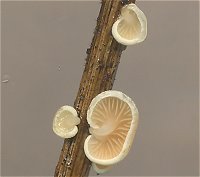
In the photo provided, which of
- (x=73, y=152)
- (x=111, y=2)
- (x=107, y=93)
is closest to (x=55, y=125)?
(x=73, y=152)

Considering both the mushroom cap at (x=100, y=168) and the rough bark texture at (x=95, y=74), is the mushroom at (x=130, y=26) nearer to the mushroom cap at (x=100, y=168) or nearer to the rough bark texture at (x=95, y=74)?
the rough bark texture at (x=95, y=74)

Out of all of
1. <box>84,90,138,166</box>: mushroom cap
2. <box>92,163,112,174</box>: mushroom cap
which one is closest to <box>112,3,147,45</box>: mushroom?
<box>84,90,138,166</box>: mushroom cap

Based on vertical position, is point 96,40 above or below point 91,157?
above

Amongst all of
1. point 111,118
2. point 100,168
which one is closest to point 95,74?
point 111,118

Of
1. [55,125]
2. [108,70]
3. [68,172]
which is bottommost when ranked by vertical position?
[68,172]

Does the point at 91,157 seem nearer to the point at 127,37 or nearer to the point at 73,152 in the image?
the point at 73,152

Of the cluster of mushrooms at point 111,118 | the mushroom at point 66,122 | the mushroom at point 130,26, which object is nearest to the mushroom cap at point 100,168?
the cluster of mushrooms at point 111,118

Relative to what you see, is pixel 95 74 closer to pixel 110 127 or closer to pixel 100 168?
pixel 110 127
